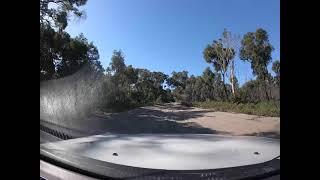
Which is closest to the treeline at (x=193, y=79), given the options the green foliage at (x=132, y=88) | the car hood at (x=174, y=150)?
the green foliage at (x=132, y=88)

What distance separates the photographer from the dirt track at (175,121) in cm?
390

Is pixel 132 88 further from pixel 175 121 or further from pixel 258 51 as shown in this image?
pixel 258 51

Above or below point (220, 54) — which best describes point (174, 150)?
below

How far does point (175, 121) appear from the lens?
426 cm

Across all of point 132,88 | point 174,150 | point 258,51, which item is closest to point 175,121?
point 132,88

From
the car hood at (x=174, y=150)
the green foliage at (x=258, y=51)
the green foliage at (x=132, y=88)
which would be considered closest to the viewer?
the car hood at (x=174, y=150)

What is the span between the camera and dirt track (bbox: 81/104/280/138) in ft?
12.8

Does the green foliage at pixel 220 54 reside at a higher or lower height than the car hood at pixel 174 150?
higher

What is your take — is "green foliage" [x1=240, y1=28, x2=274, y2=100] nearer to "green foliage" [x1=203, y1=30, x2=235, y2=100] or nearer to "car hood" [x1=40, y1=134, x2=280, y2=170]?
"green foliage" [x1=203, y1=30, x2=235, y2=100]

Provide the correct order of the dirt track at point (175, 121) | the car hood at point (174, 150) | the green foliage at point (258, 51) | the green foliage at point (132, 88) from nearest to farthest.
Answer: the car hood at point (174, 150) → the green foliage at point (258, 51) → the green foliage at point (132, 88) → the dirt track at point (175, 121)

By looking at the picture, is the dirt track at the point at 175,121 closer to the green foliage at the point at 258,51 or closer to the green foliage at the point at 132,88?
the green foliage at the point at 132,88
